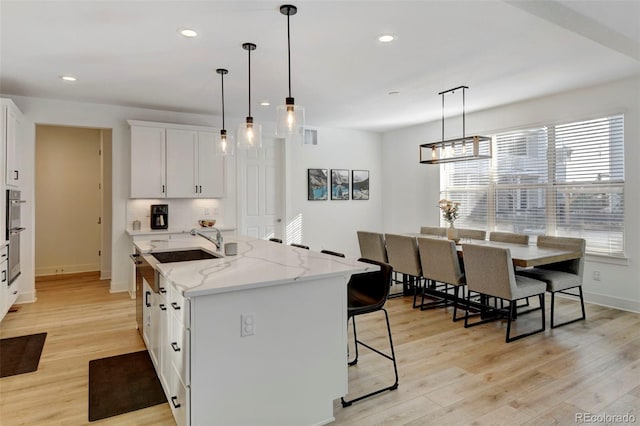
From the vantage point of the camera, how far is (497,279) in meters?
3.58

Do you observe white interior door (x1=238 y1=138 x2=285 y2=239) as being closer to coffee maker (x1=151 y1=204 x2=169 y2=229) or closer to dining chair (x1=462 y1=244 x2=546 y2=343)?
coffee maker (x1=151 y1=204 x2=169 y2=229)

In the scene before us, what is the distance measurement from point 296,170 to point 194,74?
3.06 metres

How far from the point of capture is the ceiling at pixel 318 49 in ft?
8.89

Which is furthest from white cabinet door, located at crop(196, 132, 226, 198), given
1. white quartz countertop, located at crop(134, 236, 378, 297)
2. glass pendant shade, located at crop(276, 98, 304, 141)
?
glass pendant shade, located at crop(276, 98, 304, 141)

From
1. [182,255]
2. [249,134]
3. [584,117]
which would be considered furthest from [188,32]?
[584,117]

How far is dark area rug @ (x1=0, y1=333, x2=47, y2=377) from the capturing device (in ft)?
9.84

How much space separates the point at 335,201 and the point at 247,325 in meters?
5.41

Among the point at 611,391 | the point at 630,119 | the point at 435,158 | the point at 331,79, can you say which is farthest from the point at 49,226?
the point at 630,119

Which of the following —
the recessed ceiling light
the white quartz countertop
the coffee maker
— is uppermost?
the recessed ceiling light

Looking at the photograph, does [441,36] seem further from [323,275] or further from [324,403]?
[324,403]

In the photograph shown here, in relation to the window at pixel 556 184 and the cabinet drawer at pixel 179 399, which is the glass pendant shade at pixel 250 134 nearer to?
the cabinet drawer at pixel 179 399

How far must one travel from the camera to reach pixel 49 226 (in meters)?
6.62

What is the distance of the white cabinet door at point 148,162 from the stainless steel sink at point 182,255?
7.95 ft

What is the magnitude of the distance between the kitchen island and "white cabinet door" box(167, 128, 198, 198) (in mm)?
3303
